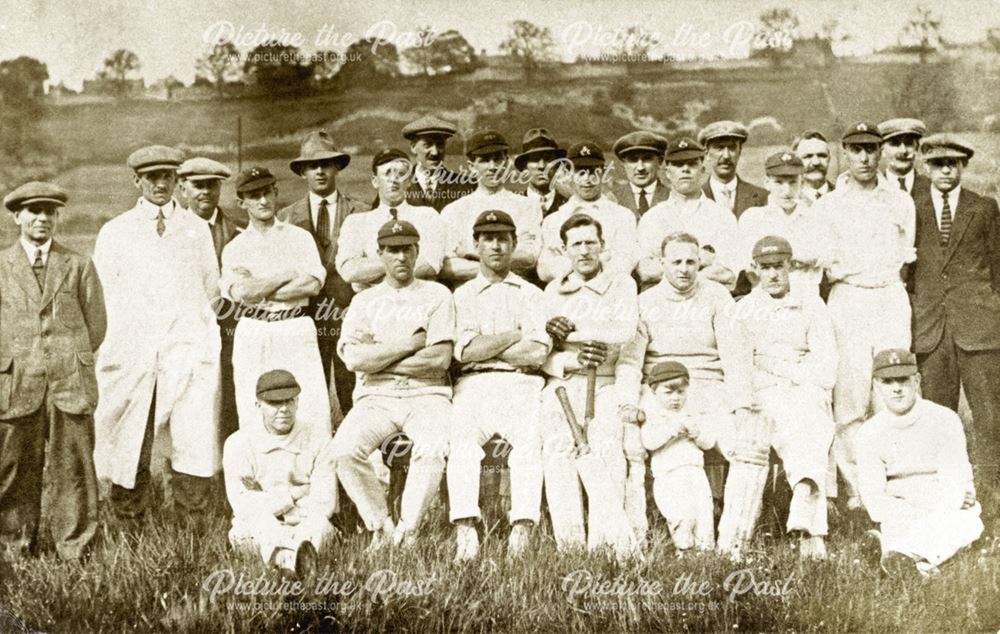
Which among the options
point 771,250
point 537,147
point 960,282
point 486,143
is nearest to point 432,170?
point 486,143

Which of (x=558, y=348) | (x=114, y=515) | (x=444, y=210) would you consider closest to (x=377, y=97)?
(x=444, y=210)

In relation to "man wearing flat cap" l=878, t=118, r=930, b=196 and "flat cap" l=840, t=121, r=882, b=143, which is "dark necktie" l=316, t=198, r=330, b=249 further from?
"man wearing flat cap" l=878, t=118, r=930, b=196

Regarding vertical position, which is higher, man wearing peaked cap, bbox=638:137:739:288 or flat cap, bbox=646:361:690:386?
man wearing peaked cap, bbox=638:137:739:288

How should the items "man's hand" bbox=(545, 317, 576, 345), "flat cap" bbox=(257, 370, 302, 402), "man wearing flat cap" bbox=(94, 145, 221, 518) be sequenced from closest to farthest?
"flat cap" bbox=(257, 370, 302, 402) → "man's hand" bbox=(545, 317, 576, 345) → "man wearing flat cap" bbox=(94, 145, 221, 518)

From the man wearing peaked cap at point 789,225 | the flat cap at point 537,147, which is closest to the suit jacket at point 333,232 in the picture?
the flat cap at point 537,147

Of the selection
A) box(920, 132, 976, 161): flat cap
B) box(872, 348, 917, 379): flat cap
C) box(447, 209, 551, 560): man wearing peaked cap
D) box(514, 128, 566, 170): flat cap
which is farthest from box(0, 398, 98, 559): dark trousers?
box(920, 132, 976, 161): flat cap

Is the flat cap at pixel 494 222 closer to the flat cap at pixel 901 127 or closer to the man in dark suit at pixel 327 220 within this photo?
the man in dark suit at pixel 327 220

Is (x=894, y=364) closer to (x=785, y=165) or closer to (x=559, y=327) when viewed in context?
(x=785, y=165)
